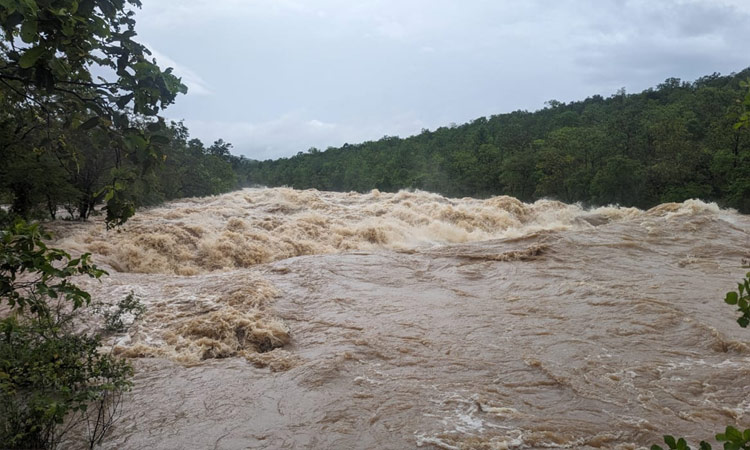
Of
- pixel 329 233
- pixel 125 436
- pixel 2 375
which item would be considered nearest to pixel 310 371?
pixel 125 436

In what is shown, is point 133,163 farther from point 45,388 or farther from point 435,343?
point 435,343

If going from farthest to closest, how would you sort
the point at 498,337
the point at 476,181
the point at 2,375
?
the point at 476,181 < the point at 498,337 < the point at 2,375

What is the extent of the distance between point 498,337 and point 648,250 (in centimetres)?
676

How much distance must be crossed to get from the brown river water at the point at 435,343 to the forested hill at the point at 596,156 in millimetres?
15278

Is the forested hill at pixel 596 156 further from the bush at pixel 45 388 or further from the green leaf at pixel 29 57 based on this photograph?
the green leaf at pixel 29 57

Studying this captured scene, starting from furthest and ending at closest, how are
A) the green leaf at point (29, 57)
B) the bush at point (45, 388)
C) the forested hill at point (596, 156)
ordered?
the forested hill at point (596, 156), the bush at point (45, 388), the green leaf at point (29, 57)

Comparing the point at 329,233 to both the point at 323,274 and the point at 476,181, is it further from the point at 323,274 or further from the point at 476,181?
the point at 476,181

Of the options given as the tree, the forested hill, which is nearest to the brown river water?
the tree

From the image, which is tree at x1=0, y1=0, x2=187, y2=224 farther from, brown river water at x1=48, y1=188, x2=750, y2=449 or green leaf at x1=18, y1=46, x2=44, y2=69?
brown river water at x1=48, y1=188, x2=750, y2=449

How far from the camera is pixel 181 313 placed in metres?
7.05

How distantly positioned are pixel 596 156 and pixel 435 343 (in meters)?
29.1

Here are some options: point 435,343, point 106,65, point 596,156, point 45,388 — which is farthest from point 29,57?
point 596,156

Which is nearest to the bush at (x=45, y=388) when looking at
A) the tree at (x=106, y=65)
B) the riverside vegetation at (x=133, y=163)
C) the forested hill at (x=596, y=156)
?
the riverside vegetation at (x=133, y=163)

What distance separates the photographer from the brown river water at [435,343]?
4.14 meters
